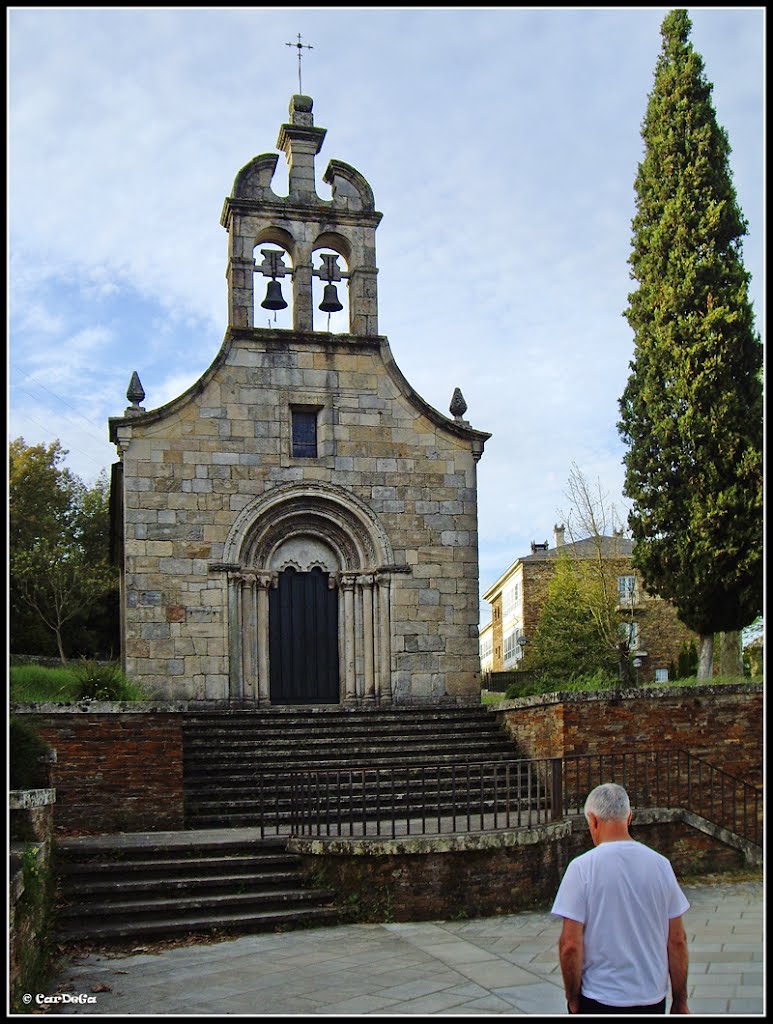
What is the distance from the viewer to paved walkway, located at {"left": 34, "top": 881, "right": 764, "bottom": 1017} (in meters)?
7.77

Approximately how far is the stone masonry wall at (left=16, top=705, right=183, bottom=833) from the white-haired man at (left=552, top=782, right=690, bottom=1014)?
31.0ft

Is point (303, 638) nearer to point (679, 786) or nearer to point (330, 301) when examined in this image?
point (330, 301)

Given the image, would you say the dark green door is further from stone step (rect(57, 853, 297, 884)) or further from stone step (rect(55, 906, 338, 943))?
stone step (rect(55, 906, 338, 943))

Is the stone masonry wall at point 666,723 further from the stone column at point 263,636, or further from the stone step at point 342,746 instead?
the stone column at point 263,636

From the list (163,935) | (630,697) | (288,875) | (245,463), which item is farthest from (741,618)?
(163,935)

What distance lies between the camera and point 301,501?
1895cm

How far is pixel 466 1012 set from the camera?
764 cm

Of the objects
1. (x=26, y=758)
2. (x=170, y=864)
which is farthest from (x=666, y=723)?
(x=26, y=758)

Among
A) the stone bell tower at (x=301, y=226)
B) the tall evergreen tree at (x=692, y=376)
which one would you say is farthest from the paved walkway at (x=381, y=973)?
the stone bell tower at (x=301, y=226)

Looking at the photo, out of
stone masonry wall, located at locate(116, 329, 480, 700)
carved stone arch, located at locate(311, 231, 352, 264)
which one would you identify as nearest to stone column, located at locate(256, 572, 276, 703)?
stone masonry wall, located at locate(116, 329, 480, 700)

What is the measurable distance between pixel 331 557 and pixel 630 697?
21.5 feet

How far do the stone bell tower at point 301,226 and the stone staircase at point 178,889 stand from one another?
398 inches

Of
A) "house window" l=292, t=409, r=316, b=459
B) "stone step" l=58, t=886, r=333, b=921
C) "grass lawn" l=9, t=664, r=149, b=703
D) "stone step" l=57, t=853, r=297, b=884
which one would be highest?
"house window" l=292, t=409, r=316, b=459

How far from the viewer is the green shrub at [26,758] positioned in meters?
9.66
